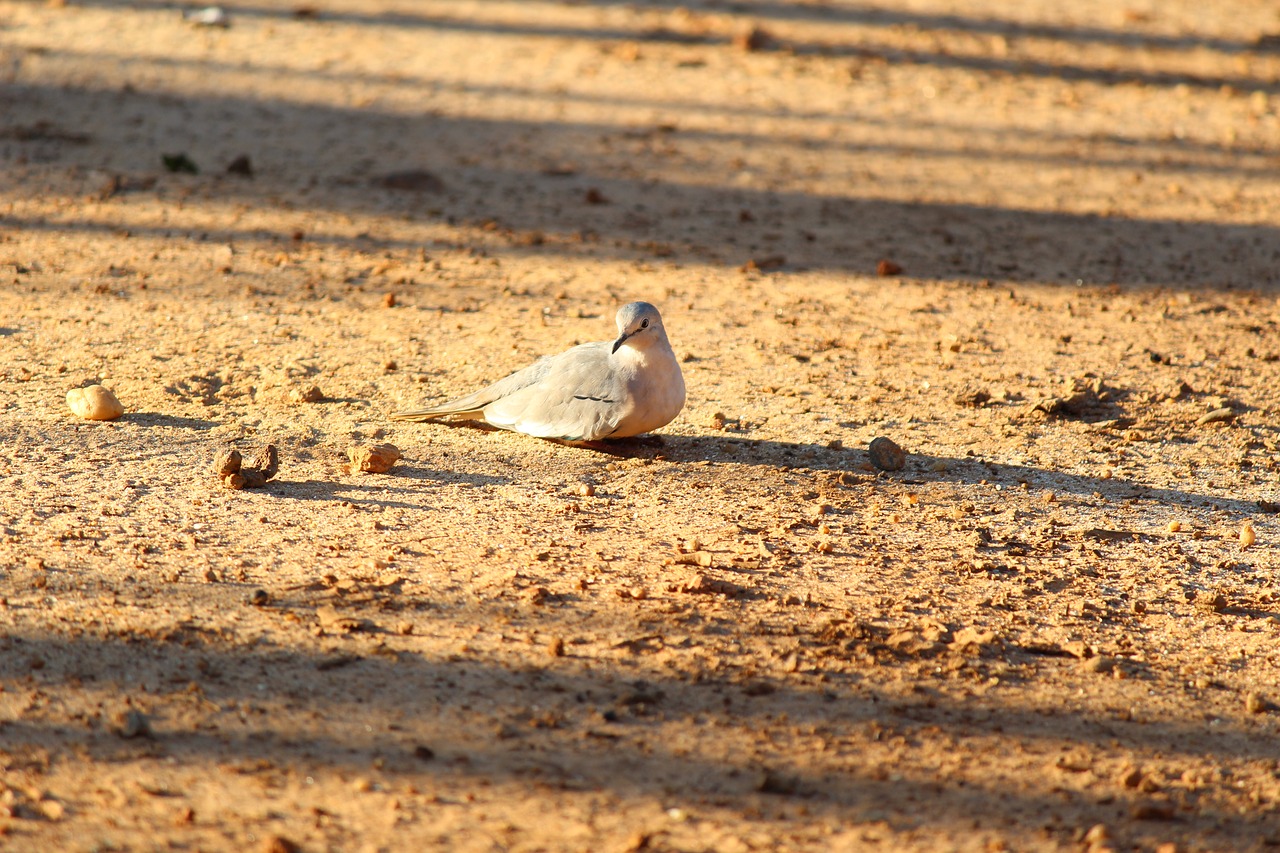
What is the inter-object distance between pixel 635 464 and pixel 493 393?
0.64 meters

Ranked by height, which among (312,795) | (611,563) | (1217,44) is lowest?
(312,795)

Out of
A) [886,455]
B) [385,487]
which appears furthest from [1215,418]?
[385,487]

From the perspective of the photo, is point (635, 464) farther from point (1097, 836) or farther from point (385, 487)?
point (1097, 836)

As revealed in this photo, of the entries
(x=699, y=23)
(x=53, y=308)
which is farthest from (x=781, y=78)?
(x=53, y=308)

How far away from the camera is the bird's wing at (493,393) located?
504cm

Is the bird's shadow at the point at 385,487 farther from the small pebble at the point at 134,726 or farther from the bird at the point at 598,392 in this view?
the small pebble at the point at 134,726

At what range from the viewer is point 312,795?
9.99 ft

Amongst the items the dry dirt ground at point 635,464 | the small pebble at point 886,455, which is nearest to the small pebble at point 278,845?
the dry dirt ground at point 635,464

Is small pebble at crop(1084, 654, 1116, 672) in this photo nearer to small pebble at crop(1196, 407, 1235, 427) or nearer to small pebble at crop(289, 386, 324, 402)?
small pebble at crop(1196, 407, 1235, 427)

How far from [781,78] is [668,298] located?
4.29 meters

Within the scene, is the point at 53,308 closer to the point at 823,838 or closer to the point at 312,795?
the point at 312,795

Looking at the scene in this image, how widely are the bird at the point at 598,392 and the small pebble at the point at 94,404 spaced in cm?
122

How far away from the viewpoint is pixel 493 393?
5.05 metres

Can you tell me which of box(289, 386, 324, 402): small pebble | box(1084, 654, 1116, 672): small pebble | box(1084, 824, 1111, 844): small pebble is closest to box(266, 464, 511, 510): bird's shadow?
box(289, 386, 324, 402): small pebble
